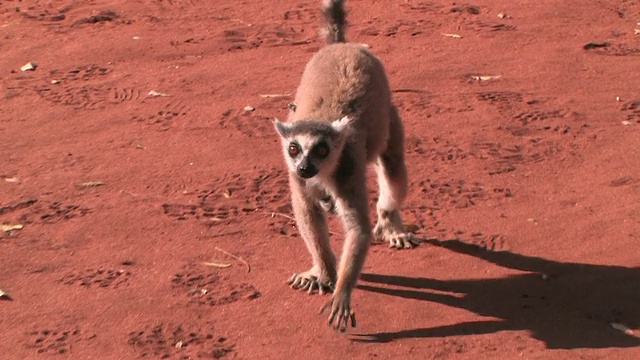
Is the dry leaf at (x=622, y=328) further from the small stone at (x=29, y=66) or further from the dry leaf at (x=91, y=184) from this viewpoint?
the small stone at (x=29, y=66)

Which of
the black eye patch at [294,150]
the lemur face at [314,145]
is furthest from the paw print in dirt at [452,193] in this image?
the black eye patch at [294,150]

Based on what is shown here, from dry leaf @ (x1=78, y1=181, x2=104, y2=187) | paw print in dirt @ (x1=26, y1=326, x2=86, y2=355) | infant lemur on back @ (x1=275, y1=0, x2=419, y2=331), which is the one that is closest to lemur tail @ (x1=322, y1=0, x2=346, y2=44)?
infant lemur on back @ (x1=275, y1=0, x2=419, y2=331)

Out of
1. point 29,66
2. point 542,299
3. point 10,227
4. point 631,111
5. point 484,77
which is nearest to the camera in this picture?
point 542,299

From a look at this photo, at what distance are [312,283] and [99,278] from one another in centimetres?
145

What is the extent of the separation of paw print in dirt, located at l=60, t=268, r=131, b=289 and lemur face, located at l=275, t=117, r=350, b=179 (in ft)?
4.59

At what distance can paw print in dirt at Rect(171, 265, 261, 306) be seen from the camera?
6.57 meters

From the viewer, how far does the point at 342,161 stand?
6.55 metres

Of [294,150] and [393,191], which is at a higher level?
[294,150]

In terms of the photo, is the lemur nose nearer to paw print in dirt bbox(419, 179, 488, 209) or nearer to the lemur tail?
→ paw print in dirt bbox(419, 179, 488, 209)

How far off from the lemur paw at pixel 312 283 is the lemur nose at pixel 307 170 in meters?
0.75

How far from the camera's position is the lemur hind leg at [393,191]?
7.38 m

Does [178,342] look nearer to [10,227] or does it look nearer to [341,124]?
[341,124]

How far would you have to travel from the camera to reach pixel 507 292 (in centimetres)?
667

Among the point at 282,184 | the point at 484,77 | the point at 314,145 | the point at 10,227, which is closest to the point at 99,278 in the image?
the point at 10,227
